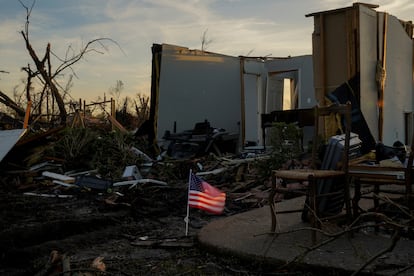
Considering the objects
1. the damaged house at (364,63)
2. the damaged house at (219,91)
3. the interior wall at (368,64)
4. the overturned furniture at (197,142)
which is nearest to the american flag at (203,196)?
the damaged house at (364,63)

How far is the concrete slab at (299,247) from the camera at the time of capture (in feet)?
12.6

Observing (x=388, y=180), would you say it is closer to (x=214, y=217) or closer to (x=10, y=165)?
(x=214, y=217)

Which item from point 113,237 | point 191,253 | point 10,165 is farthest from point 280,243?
point 10,165

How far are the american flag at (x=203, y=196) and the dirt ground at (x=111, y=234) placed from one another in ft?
1.13

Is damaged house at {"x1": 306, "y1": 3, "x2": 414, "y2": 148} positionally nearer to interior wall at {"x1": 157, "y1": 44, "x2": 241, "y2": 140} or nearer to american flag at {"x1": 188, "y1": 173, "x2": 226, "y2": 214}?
interior wall at {"x1": 157, "y1": 44, "x2": 241, "y2": 140}

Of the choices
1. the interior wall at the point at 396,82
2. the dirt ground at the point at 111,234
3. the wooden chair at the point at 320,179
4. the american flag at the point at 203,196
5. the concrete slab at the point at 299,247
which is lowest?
the dirt ground at the point at 111,234

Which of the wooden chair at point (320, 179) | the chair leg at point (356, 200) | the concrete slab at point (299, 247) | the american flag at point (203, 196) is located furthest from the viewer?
the american flag at point (203, 196)

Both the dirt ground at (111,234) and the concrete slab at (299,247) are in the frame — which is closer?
the concrete slab at (299,247)

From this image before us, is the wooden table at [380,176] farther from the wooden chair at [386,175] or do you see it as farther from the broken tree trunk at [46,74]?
the broken tree trunk at [46,74]

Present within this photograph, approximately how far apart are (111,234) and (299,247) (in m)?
2.53

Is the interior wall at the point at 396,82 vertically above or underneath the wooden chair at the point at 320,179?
above

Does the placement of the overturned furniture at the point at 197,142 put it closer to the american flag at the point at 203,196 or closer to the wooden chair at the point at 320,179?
the american flag at the point at 203,196

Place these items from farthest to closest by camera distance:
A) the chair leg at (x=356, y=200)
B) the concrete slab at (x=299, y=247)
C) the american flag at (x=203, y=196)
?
the american flag at (x=203, y=196) → the chair leg at (x=356, y=200) → the concrete slab at (x=299, y=247)

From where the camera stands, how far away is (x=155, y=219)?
6906 mm
